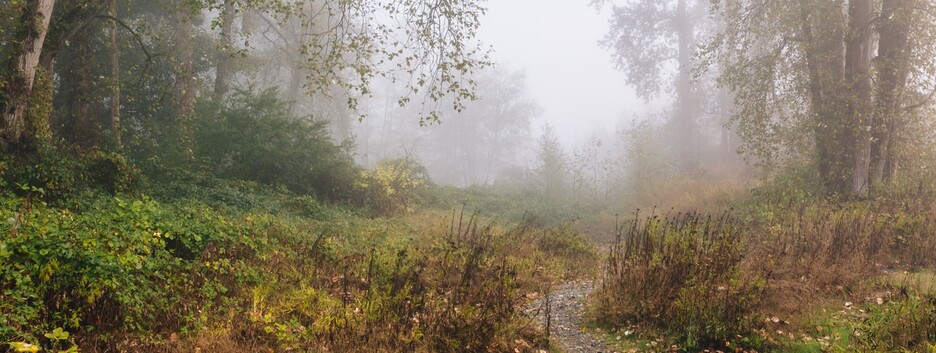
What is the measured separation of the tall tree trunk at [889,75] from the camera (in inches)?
452

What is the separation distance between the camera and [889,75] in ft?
39.4

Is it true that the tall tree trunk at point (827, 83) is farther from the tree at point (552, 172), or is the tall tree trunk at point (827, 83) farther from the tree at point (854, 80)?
the tree at point (552, 172)

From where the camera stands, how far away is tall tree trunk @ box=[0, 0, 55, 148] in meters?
8.28

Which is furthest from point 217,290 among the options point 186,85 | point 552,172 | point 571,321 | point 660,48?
point 660,48

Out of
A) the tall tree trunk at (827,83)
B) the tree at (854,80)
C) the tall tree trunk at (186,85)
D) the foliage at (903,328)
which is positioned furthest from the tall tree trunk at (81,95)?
the tall tree trunk at (827,83)

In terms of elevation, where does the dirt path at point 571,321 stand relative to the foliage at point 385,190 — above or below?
below

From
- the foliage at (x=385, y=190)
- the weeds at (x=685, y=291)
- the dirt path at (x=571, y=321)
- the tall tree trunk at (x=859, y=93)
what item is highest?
the tall tree trunk at (x=859, y=93)

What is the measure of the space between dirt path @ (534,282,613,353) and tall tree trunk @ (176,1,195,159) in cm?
918

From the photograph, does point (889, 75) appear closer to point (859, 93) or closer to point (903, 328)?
point (859, 93)

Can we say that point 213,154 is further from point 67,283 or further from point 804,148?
point 804,148

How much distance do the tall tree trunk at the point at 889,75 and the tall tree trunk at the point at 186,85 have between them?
1573cm

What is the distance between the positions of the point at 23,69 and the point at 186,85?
692 cm

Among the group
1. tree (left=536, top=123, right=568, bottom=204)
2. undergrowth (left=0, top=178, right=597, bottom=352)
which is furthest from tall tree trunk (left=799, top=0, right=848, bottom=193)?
tree (left=536, top=123, right=568, bottom=204)

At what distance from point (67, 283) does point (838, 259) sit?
9068 mm
